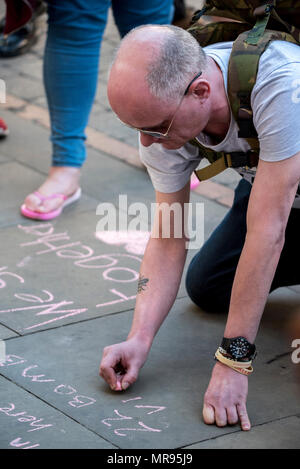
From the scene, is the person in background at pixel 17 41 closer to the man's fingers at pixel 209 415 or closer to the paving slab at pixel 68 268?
the paving slab at pixel 68 268

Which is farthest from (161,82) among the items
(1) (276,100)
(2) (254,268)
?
(2) (254,268)

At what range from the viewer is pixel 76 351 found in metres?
3.05

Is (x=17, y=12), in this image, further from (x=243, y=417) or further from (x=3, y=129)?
(x=243, y=417)

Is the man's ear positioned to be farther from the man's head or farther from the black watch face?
the black watch face

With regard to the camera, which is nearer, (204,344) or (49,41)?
(204,344)

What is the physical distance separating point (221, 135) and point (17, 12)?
1.70 m

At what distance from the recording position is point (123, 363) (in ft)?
9.17

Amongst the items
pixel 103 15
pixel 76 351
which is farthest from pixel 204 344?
pixel 103 15

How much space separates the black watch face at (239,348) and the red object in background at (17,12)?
203cm

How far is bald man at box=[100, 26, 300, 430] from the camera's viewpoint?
2.47m

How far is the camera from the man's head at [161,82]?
2.45 meters

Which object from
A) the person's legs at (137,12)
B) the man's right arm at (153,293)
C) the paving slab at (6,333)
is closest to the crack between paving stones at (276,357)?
the man's right arm at (153,293)

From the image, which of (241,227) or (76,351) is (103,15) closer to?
(241,227)

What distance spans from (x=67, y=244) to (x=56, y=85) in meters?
0.75
